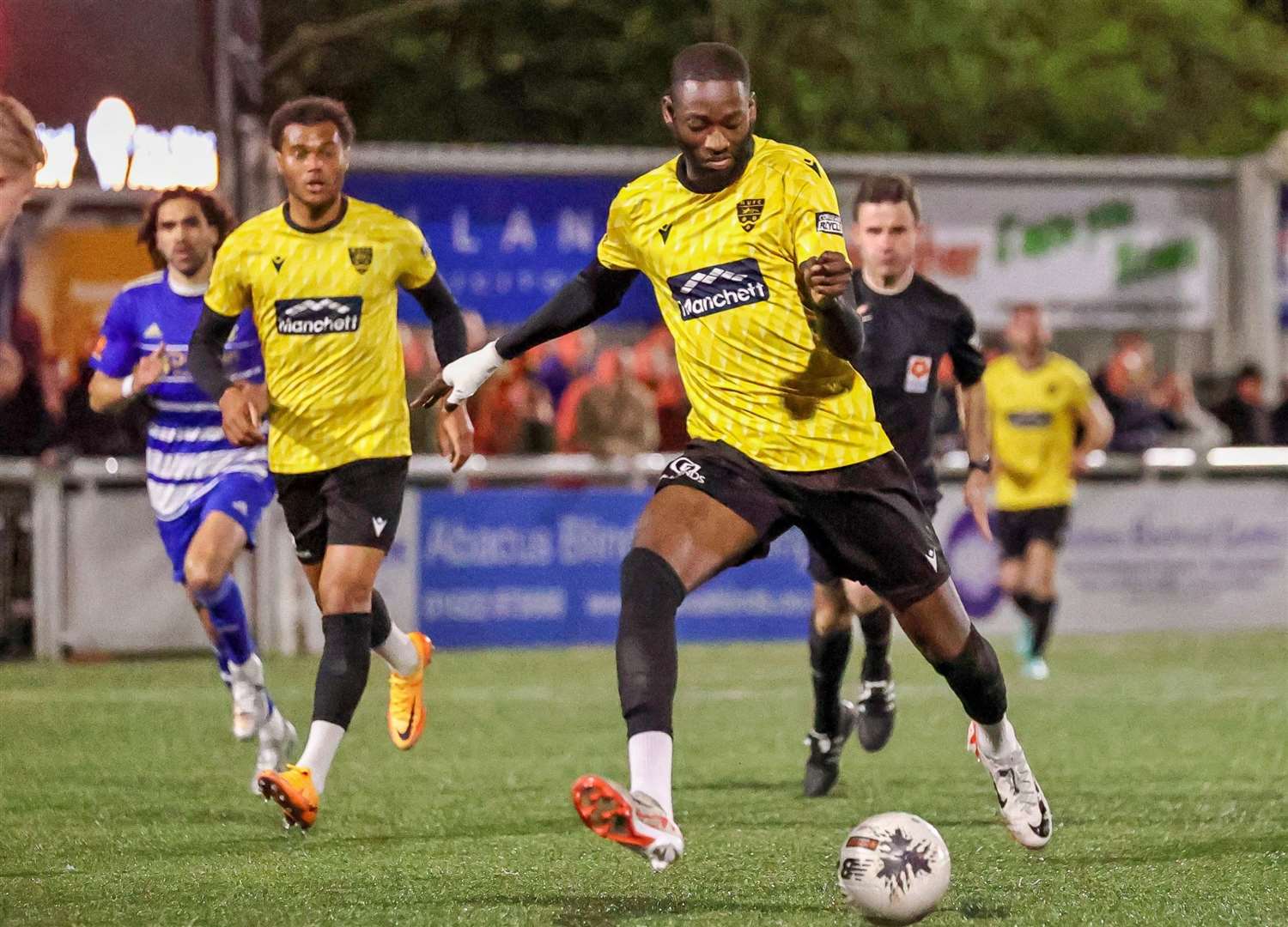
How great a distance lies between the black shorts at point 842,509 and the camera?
20.4 ft

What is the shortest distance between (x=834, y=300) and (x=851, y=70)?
35.4 metres

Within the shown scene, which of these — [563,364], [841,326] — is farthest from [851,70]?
[841,326]

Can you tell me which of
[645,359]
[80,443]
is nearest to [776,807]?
[80,443]

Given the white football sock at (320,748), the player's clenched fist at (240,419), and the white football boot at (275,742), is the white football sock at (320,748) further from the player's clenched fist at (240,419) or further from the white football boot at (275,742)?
the white football boot at (275,742)

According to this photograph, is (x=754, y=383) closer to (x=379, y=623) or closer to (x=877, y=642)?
(x=379, y=623)

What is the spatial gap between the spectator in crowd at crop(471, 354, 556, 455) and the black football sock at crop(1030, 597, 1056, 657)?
4216 millimetres

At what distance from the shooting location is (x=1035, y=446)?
15195 mm

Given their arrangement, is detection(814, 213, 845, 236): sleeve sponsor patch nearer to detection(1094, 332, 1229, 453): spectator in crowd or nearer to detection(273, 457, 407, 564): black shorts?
detection(273, 457, 407, 564): black shorts

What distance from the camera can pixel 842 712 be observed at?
9047mm

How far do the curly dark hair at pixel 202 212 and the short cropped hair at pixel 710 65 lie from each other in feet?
12.3

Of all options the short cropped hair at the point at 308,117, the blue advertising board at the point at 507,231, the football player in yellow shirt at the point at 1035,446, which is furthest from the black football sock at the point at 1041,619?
the short cropped hair at the point at 308,117

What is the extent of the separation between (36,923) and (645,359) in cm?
1264

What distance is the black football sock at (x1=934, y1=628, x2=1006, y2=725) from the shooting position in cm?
648

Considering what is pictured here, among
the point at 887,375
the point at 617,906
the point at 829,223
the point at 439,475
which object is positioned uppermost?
the point at 829,223
